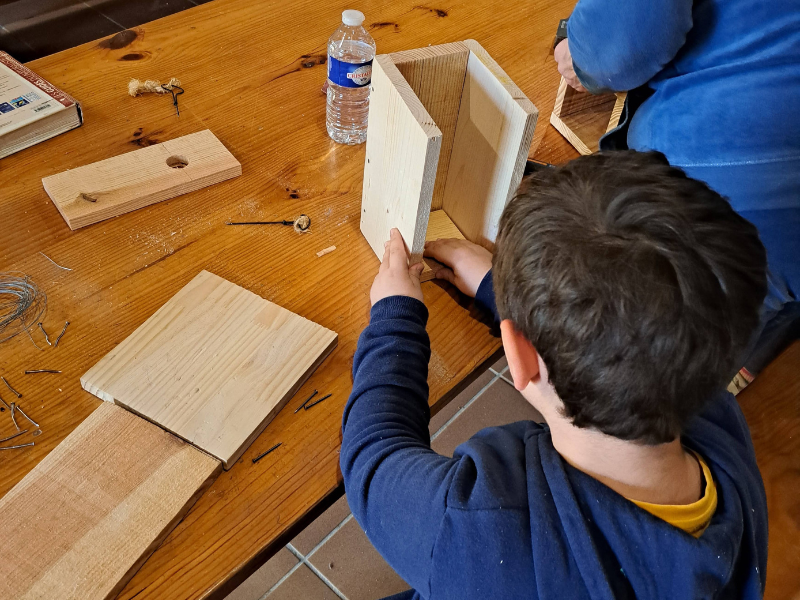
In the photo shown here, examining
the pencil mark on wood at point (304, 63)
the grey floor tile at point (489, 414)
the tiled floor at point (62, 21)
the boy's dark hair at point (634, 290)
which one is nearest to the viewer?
the boy's dark hair at point (634, 290)

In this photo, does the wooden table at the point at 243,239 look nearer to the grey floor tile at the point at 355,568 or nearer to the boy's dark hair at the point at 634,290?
the boy's dark hair at the point at 634,290

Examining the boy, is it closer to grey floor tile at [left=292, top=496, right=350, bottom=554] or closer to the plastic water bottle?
the plastic water bottle

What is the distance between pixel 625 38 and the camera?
0.99m

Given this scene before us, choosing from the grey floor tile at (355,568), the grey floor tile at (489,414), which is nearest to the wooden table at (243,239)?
the grey floor tile at (489,414)

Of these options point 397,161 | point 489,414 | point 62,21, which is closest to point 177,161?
point 397,161

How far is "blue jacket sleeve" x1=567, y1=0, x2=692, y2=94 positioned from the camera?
3.10 feet

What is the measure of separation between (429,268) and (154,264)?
1.38ft

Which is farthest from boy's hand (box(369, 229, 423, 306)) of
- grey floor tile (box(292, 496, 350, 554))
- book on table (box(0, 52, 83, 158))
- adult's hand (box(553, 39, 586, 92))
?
grey floor tile (box(292, 496, 350, 554))

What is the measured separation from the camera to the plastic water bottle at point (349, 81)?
110 cm

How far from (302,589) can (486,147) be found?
3.83 ft

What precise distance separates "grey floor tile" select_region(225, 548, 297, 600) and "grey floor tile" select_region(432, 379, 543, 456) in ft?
1.61

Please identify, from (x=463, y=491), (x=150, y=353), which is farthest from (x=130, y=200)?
(x=463, y=491)

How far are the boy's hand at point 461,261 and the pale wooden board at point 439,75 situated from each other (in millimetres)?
197

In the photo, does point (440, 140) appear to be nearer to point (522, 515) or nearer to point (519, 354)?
point (519, 354)
